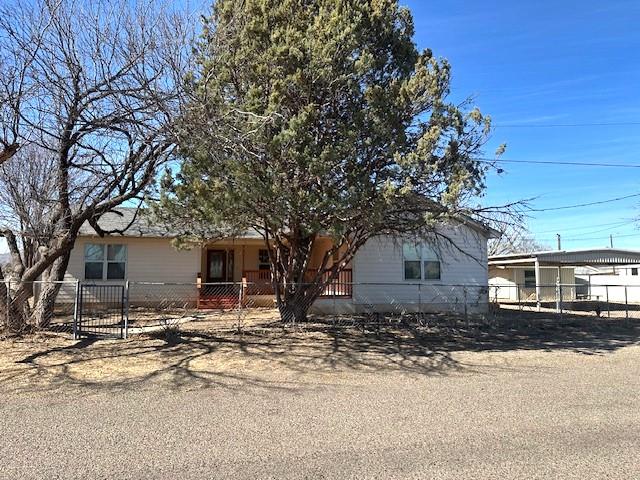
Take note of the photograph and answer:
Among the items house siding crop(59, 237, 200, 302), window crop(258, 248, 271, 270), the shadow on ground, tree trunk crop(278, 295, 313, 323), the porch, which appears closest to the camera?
the shadow on ground

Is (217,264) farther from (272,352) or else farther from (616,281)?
(616,281)

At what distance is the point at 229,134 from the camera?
9.66 metres

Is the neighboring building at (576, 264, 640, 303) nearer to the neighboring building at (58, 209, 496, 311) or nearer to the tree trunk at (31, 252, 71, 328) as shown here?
the neighboring building at (58, 209, 496, 311)

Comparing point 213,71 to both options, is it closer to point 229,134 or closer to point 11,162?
point 229,134

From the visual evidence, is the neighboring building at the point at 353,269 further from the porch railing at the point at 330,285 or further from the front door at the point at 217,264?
the front door at the point at 217,264

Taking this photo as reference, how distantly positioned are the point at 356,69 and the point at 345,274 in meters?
9.57

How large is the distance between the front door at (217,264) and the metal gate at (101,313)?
4624 millimetres

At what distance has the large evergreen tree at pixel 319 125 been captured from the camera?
1016 cm

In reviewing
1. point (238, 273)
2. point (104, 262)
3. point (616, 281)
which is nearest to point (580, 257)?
point (616, 281)

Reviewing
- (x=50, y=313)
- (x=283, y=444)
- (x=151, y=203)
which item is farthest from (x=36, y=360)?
(x=283, y=444)

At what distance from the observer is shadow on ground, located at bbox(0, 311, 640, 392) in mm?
8141

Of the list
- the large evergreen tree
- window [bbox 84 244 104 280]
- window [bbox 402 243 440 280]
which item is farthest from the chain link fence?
the large evergreen tree

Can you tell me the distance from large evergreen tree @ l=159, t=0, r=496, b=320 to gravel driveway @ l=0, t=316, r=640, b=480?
339 cm

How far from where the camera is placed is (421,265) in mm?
19500
